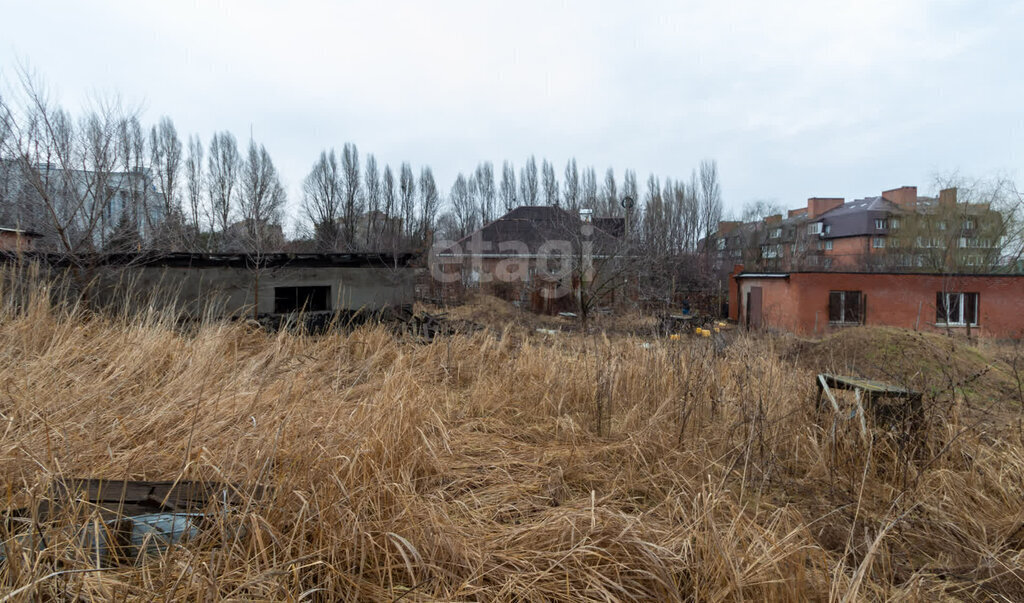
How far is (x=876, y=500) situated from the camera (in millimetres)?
2844

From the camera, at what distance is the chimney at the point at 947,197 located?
87.7ft

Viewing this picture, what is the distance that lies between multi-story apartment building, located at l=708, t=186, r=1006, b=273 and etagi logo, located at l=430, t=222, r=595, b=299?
7.93 m

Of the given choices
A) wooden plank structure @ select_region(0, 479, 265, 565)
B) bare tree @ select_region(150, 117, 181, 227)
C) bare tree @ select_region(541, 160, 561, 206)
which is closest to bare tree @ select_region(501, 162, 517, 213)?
bare tree @ select_region(541, 160, 561, 206)

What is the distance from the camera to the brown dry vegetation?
1791 millimetres

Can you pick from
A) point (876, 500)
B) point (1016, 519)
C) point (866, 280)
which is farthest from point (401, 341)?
point (866, 280)

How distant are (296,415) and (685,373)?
311 cm

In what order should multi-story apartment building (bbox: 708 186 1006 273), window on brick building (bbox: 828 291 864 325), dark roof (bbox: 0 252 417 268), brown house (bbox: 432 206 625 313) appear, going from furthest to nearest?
multi-story apartment building (bbox: 708 186 1006 273), brown house (bbox: 432 206 625 313), window on brick building (bbox: 828 291 864 325), dark roof (bbox: 0 252 417 268)

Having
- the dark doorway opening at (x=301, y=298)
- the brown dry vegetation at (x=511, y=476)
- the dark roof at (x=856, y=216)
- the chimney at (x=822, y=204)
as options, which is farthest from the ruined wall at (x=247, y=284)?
the chimney at (x=822, y=204)

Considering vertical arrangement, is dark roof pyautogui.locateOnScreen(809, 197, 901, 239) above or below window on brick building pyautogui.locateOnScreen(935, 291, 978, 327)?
above

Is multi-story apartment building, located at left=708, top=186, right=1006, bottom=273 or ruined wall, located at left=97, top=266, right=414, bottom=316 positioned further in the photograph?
multi-story apartment building, located at left=708, top=186, right=1006, bottom=273

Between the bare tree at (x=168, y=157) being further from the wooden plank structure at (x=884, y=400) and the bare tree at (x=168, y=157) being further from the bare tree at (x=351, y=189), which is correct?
the wooden plank structure at (x=884, y=400)

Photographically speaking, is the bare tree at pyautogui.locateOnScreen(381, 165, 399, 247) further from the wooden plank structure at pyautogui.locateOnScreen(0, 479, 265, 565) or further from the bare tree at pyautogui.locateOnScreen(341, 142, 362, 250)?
the wooden plank structure at pyautogui.locateOnScreen(0, 479, 265, 565)

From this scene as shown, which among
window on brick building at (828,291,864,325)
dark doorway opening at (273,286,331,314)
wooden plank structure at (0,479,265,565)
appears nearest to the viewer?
wooden plank structure at (0,479,265,565)

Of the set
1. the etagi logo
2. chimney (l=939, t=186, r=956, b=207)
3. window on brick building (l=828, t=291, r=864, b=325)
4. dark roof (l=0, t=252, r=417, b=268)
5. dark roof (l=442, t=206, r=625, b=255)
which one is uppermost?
chimney (l=939, t=186, r=956, b=207)
